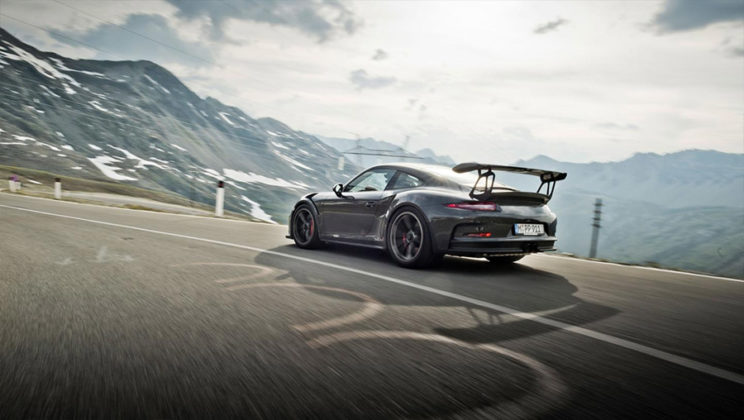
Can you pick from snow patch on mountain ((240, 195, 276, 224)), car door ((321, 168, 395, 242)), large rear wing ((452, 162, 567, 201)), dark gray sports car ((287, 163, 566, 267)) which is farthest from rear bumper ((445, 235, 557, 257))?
snow patch on mountain ((240, 195, 276, 224))

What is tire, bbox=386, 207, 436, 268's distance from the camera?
19.7ft

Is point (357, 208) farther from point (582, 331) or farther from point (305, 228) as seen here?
point (582, 331)

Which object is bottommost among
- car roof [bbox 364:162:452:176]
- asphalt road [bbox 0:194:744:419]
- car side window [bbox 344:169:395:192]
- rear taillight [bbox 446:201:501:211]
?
asphalt road [bbox 0:194:744:419]

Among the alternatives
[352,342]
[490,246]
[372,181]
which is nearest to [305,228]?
[372,181]

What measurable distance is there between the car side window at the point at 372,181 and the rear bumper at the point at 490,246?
5.11 ft

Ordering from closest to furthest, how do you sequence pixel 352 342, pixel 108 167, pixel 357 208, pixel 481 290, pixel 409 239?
1. pixel 352 342
2. pixel 481 290
3. pixel 409 239
4. pixel 357 208
5. pixel 108 167

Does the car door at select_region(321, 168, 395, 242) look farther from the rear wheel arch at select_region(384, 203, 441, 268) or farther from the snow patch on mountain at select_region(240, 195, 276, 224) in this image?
the snow patch on mountain at select_region(240, 195, 276, 224)

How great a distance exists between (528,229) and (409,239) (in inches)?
53.0

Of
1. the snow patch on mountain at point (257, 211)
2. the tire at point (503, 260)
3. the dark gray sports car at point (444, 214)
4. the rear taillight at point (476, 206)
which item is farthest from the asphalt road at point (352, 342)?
the snow patch on mountain at point (257, 211)

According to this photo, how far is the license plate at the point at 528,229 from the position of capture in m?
6.02

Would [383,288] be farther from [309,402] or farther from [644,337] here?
[309,402]

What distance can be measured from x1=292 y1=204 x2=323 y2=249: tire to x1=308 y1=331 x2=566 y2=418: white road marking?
4740mm

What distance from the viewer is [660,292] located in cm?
520

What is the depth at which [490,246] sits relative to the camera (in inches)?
228
